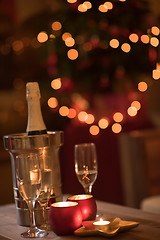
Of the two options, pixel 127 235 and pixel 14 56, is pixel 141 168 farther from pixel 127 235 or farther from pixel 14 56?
pixel 14 56

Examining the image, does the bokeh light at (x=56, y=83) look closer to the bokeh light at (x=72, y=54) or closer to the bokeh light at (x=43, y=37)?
the bokeh light at (x=72, y=54)

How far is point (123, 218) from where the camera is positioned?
1.30 meters

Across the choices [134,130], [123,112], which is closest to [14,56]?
[123,112]

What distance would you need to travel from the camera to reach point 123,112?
354 cm

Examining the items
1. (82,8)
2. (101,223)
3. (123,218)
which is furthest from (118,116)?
(101,223)

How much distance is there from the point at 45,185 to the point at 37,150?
0.41 ft

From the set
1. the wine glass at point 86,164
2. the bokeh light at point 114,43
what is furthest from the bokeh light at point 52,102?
the wine glass at point 86,164

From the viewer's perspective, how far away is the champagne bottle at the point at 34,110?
Result: 1262 mm

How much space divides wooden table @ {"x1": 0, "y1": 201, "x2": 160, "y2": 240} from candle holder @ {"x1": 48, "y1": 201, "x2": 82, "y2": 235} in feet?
0.06

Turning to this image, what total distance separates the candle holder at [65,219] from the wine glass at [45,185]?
0.16 ft

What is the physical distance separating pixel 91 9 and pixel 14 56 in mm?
1424

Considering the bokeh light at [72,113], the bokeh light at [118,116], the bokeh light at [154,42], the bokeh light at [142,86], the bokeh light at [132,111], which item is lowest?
the bokeh light at [118,116]

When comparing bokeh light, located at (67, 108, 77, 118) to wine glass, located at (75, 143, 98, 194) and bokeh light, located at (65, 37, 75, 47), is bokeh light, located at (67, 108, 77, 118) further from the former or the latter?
wine glass, located at (75, 143, 98, 194)

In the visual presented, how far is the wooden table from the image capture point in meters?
1.10
